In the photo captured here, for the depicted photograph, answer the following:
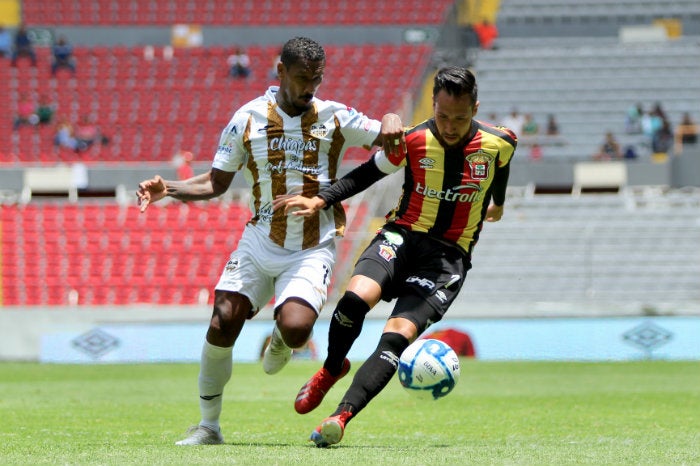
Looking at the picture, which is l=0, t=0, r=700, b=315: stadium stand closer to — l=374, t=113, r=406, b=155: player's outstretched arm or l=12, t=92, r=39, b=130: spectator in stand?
l=12, t=92, r=39, b=130: spectator in stand

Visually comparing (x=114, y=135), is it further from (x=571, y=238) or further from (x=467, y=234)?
(x=467, y=234)

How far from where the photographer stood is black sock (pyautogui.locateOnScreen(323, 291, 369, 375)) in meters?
7.15

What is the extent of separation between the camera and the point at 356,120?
774 cm

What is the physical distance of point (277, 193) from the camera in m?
7.59

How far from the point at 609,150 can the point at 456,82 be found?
818 inches

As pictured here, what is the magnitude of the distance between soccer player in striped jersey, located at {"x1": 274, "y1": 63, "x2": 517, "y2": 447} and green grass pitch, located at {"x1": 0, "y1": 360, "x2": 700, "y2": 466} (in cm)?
64

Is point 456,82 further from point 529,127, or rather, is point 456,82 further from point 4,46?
point 4,46

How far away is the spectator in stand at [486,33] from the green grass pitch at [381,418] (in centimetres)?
1563

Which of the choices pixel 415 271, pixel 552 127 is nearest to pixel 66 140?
pixel 552 127

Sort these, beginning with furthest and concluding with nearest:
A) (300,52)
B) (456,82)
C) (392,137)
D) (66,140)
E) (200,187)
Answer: (66,140)
(200,187)
(392,137)
(300,52)
(456,82)

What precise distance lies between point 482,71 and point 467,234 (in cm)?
2414

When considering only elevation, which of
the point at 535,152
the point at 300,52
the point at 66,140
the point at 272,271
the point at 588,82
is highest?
the point at 300,52

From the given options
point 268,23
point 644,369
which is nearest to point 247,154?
point 644,369

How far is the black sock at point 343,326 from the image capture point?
23.5 feet
